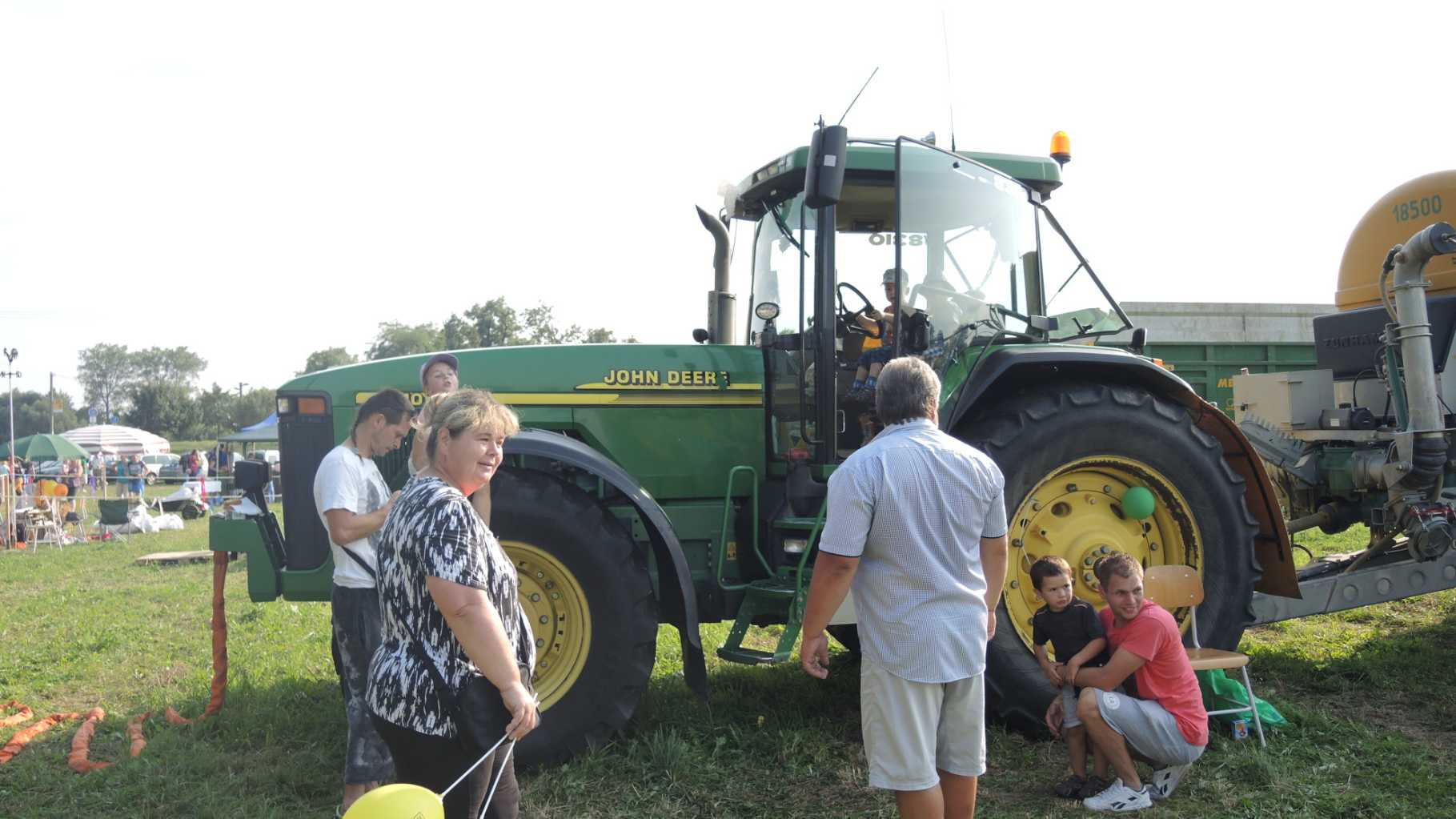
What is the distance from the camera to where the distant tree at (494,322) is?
51.6 m

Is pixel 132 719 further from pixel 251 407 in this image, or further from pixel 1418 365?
pixel 251 407

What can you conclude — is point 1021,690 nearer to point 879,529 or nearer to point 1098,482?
point 1098,482

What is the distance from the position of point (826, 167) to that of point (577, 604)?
1944 mm

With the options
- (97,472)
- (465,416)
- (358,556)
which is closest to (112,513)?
(97,472)

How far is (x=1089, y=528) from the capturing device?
4.36 m

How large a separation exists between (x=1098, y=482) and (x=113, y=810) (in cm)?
416

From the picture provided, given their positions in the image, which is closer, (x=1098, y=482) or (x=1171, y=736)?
(x=1171, y=736)

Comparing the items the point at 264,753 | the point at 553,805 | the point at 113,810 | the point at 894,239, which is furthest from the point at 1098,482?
the point at 113,810

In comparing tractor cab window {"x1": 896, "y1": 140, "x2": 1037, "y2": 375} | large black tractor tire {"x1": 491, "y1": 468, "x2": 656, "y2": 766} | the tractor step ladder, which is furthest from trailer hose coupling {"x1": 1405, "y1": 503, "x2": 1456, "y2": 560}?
large black tractor tire {"x1": 491, "y1": 468, "x2": 656, "y2": 766}

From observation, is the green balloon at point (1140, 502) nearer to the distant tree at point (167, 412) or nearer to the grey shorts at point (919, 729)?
the grey shorts at point (919, 729)

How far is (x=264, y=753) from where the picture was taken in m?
4.28

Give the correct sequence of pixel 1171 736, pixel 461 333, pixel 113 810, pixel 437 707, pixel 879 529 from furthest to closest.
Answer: pixel 461 333 → pixel 113 810 → pixel 1171 736 → pixel 879 529 → pixel 437 707

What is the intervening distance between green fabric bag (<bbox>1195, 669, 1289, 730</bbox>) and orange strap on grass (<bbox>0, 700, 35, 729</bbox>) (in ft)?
18.2

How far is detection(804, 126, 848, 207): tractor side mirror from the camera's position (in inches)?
145
